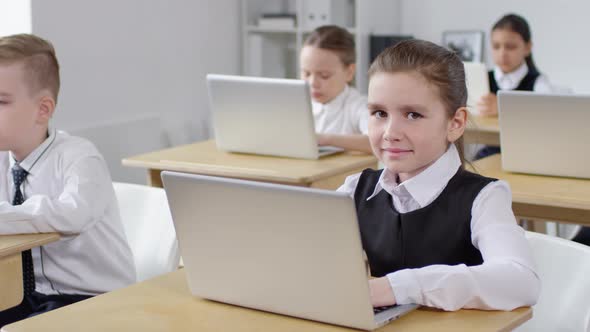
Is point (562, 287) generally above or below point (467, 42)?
below

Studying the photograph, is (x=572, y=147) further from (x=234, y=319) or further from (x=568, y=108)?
(x=234, y=319)

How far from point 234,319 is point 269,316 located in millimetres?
50

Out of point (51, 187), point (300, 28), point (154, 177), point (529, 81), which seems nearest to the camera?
point (51, 187)

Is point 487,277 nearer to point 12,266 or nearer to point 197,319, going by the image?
point 197,319

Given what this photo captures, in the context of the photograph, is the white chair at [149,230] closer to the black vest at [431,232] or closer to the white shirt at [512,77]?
the black vest at [431,232]

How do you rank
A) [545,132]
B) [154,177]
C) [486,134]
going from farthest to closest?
[486,134]
[154,177]
[545,132]

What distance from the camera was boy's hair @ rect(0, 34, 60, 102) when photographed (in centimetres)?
208

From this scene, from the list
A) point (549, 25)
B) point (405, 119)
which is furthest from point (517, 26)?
point (405, 119)

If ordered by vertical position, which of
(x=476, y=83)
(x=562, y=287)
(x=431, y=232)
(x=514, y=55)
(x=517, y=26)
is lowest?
(x=562, y=287)

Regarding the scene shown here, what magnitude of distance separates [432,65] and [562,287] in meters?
0.45

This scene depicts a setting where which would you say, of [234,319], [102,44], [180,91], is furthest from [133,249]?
[180,91]

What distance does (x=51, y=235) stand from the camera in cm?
182

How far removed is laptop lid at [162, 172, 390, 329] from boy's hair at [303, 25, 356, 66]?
2142mm

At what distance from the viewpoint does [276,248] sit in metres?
1.26
